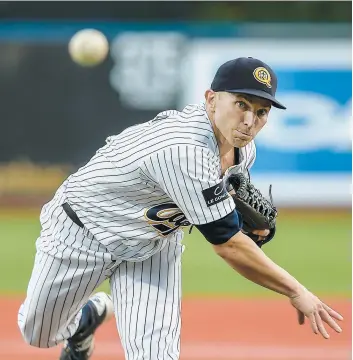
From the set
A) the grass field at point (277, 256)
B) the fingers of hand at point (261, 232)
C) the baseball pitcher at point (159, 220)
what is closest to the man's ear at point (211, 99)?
the baseball pitcher at point (159, 220)

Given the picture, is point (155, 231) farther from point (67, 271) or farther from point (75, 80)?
point (75, 80)

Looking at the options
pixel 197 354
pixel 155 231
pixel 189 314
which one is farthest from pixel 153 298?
pixel 189 314

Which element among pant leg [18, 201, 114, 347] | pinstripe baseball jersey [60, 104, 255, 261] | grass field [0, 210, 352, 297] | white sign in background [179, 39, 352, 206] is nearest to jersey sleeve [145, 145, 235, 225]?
pinstripe baseball jersey [60, 104, 255, 261]

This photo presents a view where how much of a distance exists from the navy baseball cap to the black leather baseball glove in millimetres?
522

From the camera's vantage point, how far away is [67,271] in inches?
172

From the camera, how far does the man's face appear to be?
375cm

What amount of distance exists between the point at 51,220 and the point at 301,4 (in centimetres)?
1071

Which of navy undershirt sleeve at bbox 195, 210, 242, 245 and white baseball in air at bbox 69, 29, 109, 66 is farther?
white baseball in air at bbox 69, 29, 109, 66

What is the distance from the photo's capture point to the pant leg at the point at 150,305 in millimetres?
4152

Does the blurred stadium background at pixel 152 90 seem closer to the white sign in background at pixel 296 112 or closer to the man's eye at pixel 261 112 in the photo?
the white sign in background at pixel 296 112

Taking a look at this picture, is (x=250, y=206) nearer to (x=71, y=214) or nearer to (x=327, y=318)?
(x=327, y=318)

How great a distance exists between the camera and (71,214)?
14.3 feet

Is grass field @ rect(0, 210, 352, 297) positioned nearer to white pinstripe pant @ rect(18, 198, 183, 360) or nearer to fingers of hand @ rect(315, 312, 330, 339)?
white pinstripe pant @ rect(18, 198, 183, 360)

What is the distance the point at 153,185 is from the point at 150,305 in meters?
0.60
